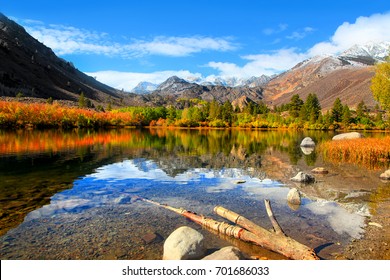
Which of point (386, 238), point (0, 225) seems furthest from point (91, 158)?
point (386, 238)

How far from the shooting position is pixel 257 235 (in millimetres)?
12242

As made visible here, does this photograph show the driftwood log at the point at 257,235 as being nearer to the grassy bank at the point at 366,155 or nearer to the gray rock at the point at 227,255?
the gray rock at the point at 227,255

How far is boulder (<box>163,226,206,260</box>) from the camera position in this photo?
1052cm

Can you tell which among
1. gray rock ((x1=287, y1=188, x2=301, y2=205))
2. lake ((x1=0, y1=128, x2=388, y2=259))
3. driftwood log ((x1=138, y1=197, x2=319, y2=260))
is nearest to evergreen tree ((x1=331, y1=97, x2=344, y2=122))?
lake ((x1=0, y1=128, x2=388, y2=259))

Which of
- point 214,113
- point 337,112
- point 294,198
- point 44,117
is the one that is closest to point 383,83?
point 294,198

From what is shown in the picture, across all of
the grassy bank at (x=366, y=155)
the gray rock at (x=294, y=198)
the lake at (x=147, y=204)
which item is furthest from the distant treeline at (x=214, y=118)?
the gray rock at (x=294, y=198)

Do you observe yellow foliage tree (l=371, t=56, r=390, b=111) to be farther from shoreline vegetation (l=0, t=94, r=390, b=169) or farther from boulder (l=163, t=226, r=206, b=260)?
boulder (l=163, t=226, r=206, b=260)

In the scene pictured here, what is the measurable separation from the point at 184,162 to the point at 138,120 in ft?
437

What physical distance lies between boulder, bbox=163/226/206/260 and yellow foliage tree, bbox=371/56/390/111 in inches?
2701

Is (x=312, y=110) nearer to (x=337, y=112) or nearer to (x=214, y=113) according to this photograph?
(x=337, y=112)

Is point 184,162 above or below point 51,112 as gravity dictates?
below

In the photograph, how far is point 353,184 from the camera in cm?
2378

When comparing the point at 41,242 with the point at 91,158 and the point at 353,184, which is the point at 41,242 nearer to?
the point at 353,184

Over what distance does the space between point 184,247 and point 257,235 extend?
3.23m
